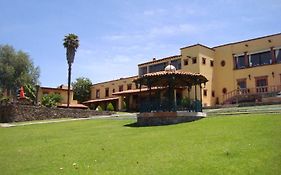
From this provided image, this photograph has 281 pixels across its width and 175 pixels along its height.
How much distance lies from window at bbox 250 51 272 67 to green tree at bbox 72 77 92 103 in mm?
35414

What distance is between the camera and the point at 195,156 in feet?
30.0

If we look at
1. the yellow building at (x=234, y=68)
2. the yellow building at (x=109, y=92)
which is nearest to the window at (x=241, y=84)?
the yellow building at (x=234, y=68)

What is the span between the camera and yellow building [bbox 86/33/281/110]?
40.7 meters

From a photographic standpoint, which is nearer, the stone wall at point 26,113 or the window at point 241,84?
the stone wall at point 26,113

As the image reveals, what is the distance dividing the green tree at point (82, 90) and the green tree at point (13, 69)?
11.5 m

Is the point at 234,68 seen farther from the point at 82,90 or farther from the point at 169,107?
the point at 82,90

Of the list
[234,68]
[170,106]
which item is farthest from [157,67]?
[170,106]

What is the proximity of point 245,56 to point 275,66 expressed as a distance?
4567 mm

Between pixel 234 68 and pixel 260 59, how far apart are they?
3.79 meters

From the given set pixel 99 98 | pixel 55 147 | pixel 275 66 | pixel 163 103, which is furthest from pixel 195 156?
pixel 99 98

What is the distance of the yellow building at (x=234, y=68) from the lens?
40.7 m

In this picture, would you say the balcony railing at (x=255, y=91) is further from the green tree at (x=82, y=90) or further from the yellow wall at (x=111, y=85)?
the green tree at (x=82, y=90)

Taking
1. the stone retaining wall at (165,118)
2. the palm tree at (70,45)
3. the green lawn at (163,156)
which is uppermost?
the palm tree at (70,45)

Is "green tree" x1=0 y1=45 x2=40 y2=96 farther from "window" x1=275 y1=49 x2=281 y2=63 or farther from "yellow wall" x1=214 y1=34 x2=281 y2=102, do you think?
"window" x1=275 y1=49 x2=281 y2=63
